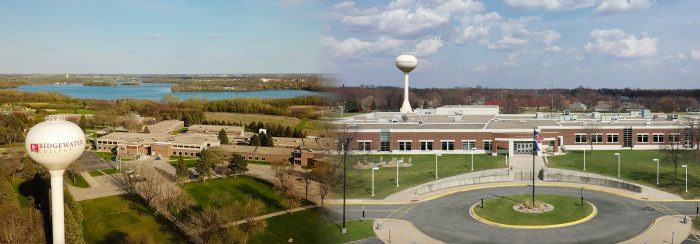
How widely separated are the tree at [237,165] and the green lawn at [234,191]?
0.45 m

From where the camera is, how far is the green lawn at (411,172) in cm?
2038

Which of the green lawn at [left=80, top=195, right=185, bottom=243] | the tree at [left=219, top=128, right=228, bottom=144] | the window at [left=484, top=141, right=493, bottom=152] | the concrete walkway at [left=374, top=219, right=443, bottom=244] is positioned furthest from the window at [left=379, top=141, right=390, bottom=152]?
the tree at [left=219, top=128, right=228, bottom=144]

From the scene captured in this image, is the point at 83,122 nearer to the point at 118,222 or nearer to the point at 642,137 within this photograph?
the point at 118,222

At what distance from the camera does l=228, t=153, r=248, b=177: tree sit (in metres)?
32.5

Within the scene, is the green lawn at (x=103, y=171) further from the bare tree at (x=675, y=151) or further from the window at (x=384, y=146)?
the bare tree at (x=675, y=151)

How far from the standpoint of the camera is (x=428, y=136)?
30.4 meters

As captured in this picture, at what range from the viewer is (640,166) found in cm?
2611

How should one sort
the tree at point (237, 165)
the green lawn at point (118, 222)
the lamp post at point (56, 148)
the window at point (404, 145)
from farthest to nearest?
the tree at point (237, 165), the window at point (404, 145), the green lawn at point (118, 222), the lamp post at point (56, 148)

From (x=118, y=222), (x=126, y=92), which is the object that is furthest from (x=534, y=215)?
(x=126, y=92)

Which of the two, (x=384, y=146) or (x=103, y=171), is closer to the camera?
(x=384, y=146)

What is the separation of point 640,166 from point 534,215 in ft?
39.2

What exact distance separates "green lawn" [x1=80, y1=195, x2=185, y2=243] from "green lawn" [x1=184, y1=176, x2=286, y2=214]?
9.71 ft

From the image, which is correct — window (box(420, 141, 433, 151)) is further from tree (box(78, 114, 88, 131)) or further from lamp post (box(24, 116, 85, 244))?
tree (box(78, 114, 88, 131))

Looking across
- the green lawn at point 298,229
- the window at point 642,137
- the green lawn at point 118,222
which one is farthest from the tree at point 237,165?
the window at point 642,137
